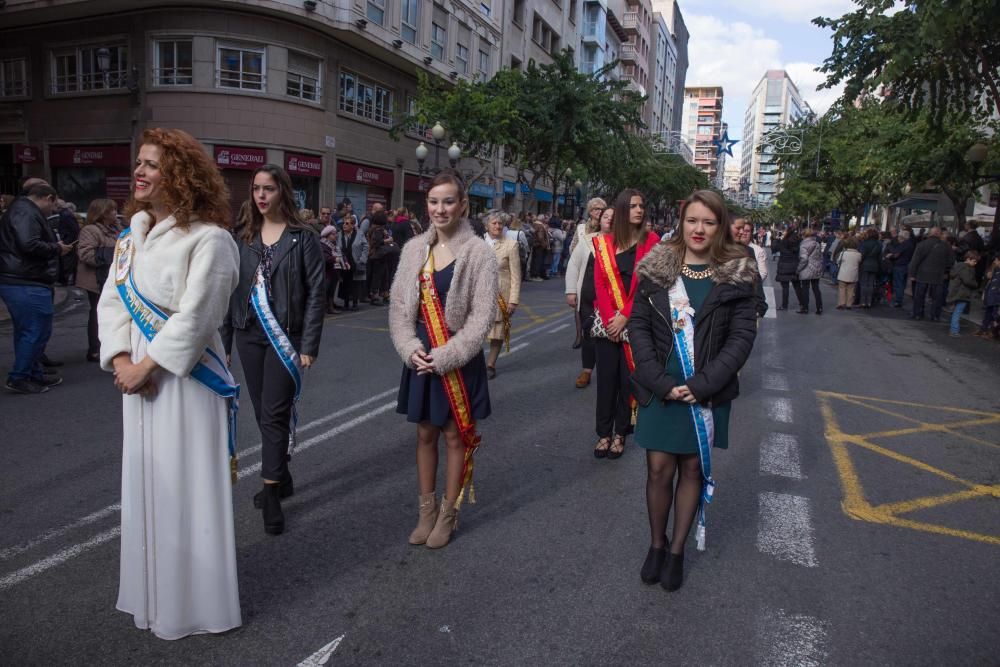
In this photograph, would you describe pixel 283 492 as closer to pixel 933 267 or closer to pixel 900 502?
pixel 900 502

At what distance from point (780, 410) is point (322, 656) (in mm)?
5546

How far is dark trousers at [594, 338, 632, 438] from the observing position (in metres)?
5.45

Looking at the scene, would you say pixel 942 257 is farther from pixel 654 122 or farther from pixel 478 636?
pixel 654 122

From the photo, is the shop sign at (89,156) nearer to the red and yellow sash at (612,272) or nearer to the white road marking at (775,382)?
the white road marking at (775,382)

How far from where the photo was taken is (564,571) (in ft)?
11.9

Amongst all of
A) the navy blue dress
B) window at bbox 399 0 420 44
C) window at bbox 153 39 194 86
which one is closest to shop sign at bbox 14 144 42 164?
window at bbox 153 39 194 86

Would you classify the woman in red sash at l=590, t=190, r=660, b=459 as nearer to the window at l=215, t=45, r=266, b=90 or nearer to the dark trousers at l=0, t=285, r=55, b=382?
the dark trousers at l=0, t=285, r=55, b=382

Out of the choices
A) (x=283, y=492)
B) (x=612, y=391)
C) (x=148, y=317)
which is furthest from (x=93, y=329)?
(x=148, y=317)

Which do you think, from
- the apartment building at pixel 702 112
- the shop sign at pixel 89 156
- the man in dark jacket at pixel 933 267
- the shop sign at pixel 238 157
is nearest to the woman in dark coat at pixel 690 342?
the man in dark jacket at pixel 933 267

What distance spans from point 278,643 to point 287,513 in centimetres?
137

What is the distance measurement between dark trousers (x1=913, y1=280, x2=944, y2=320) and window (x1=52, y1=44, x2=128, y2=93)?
837 inches

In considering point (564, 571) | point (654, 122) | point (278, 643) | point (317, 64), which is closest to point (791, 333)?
point (564, 571)

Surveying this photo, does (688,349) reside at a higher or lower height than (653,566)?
higher

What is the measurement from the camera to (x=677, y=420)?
11.0ft
